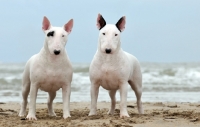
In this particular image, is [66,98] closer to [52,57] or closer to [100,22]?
[52,57]

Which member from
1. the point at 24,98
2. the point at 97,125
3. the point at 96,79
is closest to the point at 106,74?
the point at 96,79

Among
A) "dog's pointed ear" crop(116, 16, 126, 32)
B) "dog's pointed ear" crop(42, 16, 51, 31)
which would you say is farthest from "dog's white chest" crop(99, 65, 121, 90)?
"dog's pointed ear" crop(42, 16, 51, 31)

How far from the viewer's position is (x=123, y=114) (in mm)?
8070

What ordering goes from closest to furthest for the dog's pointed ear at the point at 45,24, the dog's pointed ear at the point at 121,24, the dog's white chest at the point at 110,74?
the dog's pointed ear at the point at 45,24, the dog's white chest at the point at 110,74, the dog's pointed ear at the point at 121,24

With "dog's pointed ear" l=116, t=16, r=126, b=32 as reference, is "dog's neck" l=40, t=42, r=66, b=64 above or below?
below

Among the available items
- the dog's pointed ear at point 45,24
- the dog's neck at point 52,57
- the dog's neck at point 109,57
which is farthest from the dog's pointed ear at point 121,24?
the dog's pointed ear at point 45,24

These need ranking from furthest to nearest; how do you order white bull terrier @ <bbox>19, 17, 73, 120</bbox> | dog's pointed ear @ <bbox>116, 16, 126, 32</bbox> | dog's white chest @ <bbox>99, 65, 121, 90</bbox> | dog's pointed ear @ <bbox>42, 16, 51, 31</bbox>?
1. dog's pointed ear @ <bbox>116, 16, 126, 32</bbox>
2. dog's white chest @ <bbox>99, 65, 121, 90</bbox>
3. dog's pointed ear @ <bbox>42, 16, 51, 31</bbox>
4. white bull terrier @ <bbox>19, 17, 73, 120</bbox>

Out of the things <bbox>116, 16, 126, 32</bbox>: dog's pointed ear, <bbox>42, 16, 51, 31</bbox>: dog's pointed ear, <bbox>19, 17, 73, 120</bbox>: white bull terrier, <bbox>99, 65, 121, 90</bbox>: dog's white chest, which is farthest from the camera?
<bbox>116, 16, 126, 32</bbox>: dog's pointed ear

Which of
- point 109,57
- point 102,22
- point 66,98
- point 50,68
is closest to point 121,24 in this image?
point 102,22

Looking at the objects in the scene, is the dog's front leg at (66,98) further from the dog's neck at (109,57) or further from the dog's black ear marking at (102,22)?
the dog's black ear marking at (102,22)

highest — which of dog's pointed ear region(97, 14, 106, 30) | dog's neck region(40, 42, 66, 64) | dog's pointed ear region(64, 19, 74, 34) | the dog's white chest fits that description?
dog's pointed ear region(97, 14, 106, 30)

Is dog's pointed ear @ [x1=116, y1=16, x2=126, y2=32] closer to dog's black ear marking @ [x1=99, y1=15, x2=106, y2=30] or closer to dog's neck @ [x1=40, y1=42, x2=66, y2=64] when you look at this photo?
dog's black ear marking @ [x1=99, y1=15, x2=106, y2=30]

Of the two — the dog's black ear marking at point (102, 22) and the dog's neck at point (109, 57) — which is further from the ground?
the dog's black ear marking at point (102, 22)

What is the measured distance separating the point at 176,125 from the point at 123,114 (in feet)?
4.61
